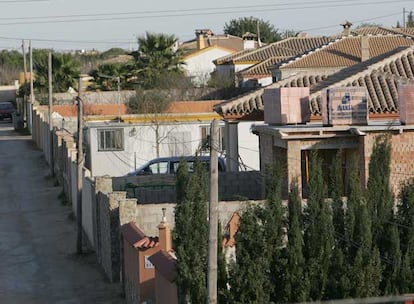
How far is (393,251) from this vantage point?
1496cm

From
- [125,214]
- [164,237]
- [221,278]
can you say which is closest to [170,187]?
[125,214]

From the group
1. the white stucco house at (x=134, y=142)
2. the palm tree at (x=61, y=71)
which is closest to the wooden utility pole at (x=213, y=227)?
the white stucco house at (x=134, y=142)

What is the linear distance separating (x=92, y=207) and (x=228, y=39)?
78071 millimetres

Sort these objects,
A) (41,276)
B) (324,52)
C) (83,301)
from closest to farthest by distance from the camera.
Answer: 1. (83,301)
2. (41,276)
3. (324,52)

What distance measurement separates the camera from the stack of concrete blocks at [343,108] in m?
25.4

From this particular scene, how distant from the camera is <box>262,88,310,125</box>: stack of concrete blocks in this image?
1051 inches

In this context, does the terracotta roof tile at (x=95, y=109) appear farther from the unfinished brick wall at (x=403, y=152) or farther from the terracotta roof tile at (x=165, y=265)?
the terracotta roof tile at (x=165, y=265)

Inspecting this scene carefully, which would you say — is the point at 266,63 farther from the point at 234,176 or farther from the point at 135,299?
the point at 135,299

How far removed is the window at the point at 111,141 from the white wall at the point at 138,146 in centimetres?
16

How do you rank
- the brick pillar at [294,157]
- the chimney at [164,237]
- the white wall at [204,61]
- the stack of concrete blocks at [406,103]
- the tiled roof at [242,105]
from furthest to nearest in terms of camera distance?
the white wall at [204,61] < the tiled roof at [242,105] < the brick pillar at [294,157] < the stack of concrete blocks at [406,103] < the chimney at [164,237]

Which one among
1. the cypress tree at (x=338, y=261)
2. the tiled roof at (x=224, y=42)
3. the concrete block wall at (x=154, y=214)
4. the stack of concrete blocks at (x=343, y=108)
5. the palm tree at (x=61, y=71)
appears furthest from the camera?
the tiled roof at (x=224, y=42)

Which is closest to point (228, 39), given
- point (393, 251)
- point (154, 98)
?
point (154, 98)

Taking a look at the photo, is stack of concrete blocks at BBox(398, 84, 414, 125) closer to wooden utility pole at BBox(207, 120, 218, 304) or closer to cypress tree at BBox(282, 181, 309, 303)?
cypress tree at BBox(282, 181, 309, 303)

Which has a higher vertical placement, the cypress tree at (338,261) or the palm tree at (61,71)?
the palm tree at (61,71)
